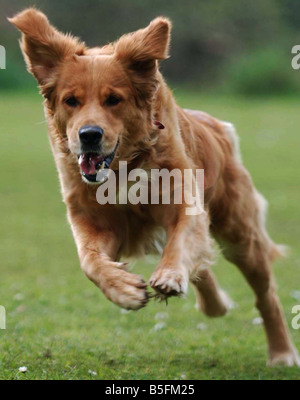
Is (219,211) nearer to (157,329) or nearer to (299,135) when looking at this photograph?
(157,329)

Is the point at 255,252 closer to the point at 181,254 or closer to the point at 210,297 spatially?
the point at 210,297

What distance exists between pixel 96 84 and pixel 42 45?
527mm

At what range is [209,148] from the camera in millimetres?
6320

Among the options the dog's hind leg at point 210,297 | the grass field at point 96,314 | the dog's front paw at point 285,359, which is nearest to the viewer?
the grass field at point 96,314

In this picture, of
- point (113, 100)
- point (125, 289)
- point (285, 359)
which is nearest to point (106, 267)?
point (125, 289)

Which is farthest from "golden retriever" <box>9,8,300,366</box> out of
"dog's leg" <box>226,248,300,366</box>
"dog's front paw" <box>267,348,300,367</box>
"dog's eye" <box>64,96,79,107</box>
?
"dog's front paw" <box>267,348,300,367</box>

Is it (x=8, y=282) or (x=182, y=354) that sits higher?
(x=182, y=354)

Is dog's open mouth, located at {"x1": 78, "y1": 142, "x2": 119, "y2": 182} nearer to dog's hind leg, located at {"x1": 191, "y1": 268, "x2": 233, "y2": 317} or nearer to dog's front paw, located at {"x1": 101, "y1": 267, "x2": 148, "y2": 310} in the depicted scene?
dog's front paw, located at {"x1": 101, "y1": 267, "x2": 148, "y2": 310}

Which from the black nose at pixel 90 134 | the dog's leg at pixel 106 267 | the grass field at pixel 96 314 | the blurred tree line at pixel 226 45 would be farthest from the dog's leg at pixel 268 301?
the blurred tree line at pixel 226 45

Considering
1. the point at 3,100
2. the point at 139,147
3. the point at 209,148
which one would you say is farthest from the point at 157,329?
the point at 3,100

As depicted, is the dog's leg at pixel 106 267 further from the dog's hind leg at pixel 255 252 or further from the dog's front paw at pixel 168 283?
the dog's hind leg at pixel 255 252

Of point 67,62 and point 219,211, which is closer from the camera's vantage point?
point 67,62

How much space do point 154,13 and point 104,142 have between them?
23541 millimetres

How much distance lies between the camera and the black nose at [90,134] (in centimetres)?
494
